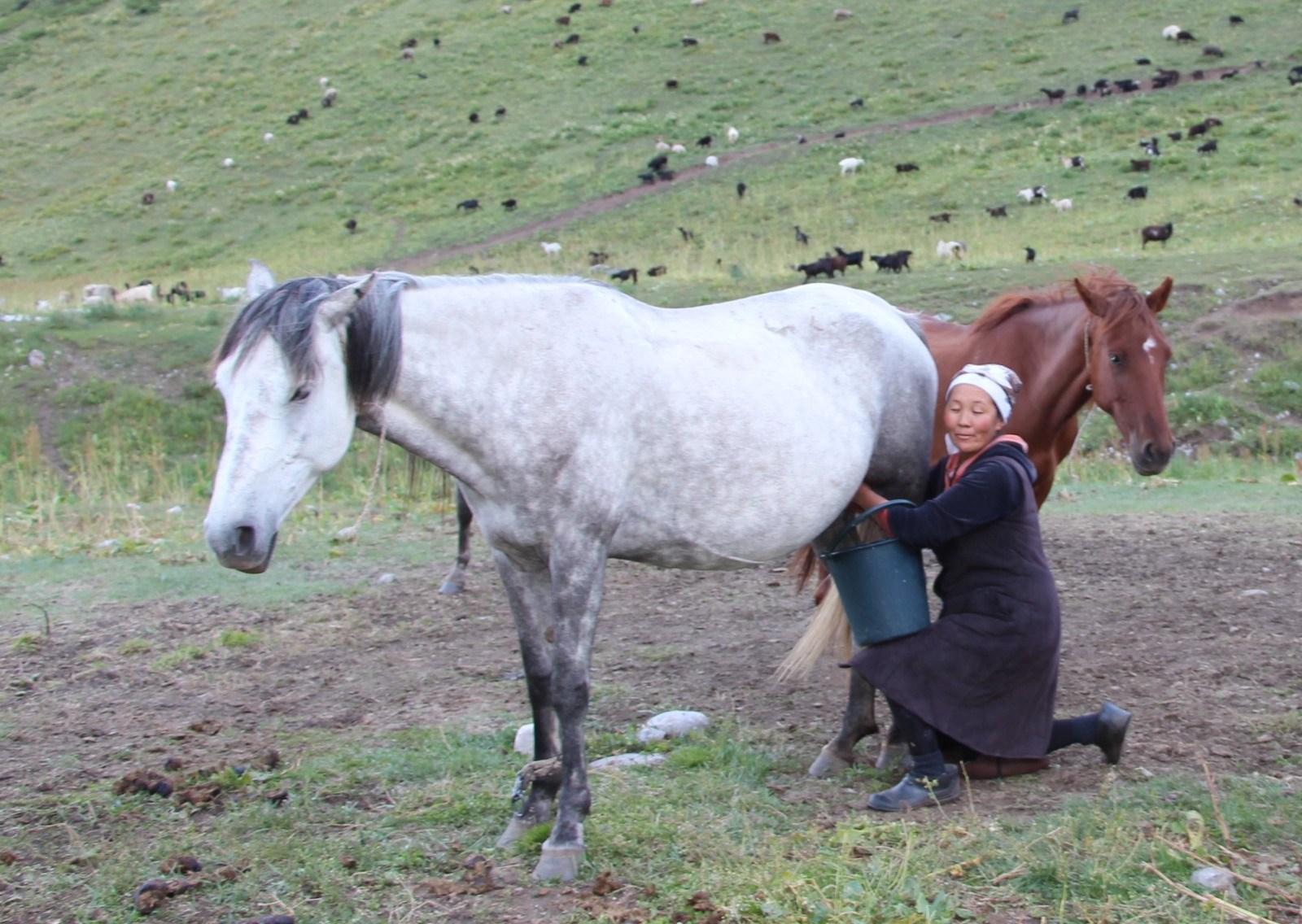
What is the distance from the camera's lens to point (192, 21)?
1960 inches

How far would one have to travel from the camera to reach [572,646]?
11.5ft

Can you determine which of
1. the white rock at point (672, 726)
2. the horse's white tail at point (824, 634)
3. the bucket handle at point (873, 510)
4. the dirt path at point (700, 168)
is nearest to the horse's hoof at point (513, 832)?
the white rock at point (672, 726)

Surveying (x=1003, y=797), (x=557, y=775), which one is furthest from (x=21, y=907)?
(x=1003, y=797)

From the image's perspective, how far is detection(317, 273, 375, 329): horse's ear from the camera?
10.9ft

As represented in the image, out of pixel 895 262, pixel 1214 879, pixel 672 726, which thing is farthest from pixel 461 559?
pixel 895 262

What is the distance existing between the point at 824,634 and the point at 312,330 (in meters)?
2.59

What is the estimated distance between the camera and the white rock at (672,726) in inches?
185

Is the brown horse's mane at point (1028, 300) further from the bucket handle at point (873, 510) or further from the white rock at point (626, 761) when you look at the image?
the white rock at point (626, 761)

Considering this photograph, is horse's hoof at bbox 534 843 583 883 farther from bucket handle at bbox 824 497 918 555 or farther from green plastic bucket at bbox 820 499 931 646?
bucket handle at bbox 824 497 918 555

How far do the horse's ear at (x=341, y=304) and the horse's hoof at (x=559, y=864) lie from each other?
166cm

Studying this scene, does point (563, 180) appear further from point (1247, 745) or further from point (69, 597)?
point (1247, 745)

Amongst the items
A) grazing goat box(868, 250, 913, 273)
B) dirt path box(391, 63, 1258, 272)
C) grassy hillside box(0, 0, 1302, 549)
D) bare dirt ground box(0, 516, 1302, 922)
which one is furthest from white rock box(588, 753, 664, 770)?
dirt path box(391, 63, 1258, 272)

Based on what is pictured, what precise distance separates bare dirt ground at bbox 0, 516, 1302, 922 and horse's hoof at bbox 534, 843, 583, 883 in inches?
2.9

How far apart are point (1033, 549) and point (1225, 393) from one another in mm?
10831
